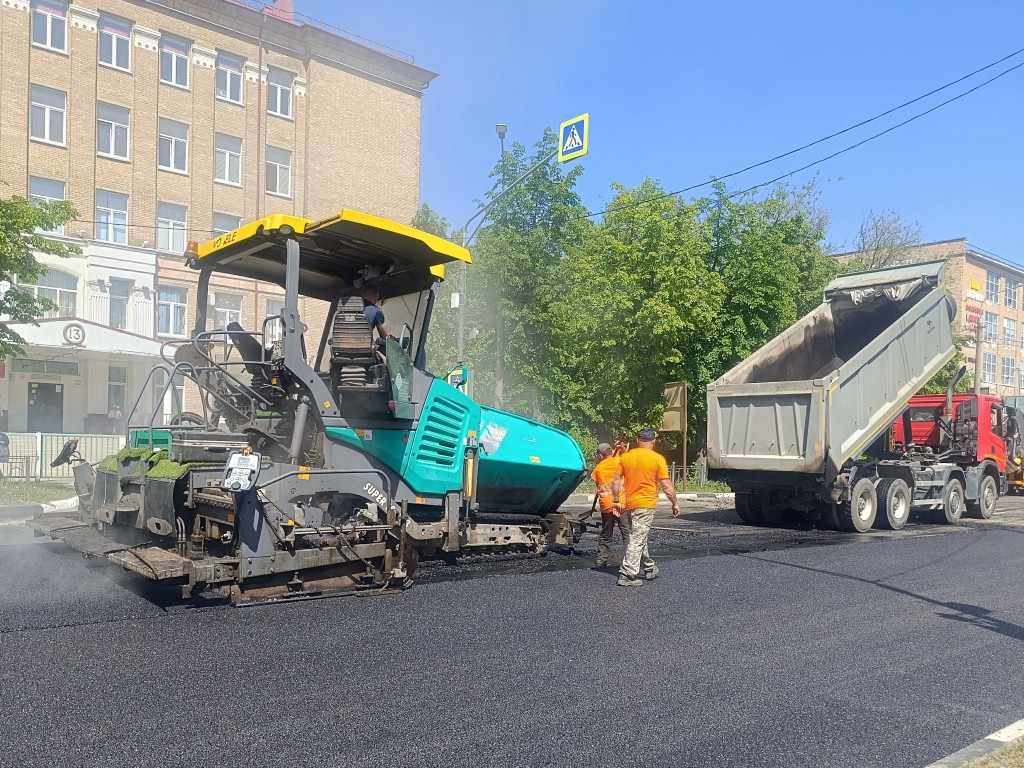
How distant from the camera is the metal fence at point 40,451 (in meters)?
17.5

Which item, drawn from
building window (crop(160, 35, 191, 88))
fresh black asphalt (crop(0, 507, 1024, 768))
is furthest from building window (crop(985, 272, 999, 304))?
fresh black asphalt (crop(0, 507, 1024, 768))

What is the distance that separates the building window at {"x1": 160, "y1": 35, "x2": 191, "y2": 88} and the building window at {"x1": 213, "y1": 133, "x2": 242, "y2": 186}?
2.09 meters

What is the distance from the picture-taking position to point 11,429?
25719 millimetres

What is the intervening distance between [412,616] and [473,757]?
258 cm

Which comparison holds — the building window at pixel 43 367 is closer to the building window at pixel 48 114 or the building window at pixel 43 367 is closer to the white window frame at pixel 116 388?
the white window frame at pixel 116 388

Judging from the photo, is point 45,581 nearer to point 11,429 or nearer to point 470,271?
point 470,271

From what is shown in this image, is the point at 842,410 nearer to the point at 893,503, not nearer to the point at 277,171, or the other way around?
the point at 893,503

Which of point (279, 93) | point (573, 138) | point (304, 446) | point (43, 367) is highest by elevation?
point (279, 93)

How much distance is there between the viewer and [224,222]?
3048 cm

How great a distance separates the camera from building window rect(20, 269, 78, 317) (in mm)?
26094

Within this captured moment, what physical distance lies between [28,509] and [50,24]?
1960 centimetres

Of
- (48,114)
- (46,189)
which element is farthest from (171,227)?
(48,114)

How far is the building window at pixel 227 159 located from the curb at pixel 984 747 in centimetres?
2997

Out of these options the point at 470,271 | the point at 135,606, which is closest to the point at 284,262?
the point at 135,606
